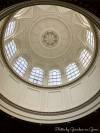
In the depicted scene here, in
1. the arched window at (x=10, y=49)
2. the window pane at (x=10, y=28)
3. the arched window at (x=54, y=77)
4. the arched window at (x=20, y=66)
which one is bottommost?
the arched window at (x=54, y=77)

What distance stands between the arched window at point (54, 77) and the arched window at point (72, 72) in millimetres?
650

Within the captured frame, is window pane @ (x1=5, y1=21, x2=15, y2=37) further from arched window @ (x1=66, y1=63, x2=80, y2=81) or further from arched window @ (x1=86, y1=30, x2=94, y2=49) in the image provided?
arched window @ (x1=86, y1=30, x2=94, y2=49)

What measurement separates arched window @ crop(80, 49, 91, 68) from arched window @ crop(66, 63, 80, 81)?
64cm

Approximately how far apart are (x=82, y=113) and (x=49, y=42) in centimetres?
841

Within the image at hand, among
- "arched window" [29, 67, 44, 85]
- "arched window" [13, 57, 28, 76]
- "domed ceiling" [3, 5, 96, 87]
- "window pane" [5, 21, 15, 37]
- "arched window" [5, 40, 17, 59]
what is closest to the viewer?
"arched window" [5, 40, 17, 59]

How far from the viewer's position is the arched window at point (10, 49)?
18919 millimetres

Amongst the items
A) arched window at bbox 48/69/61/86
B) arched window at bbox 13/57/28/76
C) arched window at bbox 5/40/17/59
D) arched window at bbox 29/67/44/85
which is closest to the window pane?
arched window at bbox 5/40/17/59

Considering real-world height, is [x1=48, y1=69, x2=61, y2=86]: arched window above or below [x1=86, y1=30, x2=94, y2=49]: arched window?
below

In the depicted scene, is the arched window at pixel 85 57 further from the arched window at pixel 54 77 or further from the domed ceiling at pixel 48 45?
the arched window at pixel 54 77

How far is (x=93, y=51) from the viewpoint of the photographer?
59.4 ft

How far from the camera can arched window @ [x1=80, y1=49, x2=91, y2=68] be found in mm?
18931

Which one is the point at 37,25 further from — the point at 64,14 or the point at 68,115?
the point at 68,115

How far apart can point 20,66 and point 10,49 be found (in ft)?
4.36

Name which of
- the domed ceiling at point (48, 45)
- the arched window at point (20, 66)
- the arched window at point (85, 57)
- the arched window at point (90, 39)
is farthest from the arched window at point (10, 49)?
the arched window at point (90, 39)
